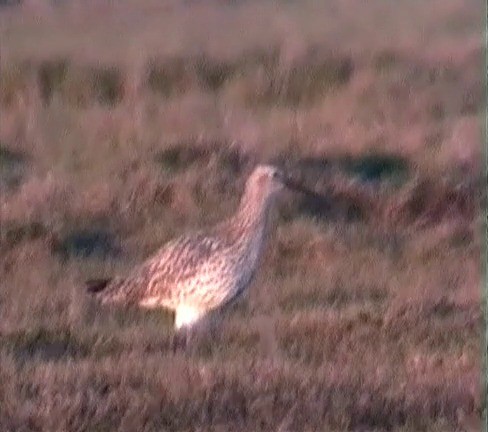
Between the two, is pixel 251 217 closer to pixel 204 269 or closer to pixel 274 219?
pixel 204 269

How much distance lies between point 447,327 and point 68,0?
68.7ft

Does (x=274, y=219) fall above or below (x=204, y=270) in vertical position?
below

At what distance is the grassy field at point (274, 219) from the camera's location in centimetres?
681

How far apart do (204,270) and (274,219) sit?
290cm

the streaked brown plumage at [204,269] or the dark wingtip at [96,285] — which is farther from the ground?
the streaked brown plumage at [204,269]

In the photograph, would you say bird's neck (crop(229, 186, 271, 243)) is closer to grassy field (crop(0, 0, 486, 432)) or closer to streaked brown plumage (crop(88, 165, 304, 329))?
streaked brown plumage (crop(88, 165, 304, 329))

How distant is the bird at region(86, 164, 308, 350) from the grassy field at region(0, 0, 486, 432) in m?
0.13

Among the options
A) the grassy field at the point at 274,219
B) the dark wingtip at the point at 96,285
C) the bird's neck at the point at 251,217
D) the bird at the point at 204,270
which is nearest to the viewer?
the grassy field at the point at 274,219

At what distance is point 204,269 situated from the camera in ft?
26.8

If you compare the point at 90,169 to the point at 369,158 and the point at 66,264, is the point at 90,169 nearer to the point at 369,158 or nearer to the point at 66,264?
the point at 369,158

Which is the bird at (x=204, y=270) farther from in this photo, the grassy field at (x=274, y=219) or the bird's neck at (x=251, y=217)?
the grassy field at (x=274, y=219)

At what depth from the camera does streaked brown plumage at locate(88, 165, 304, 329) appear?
8.12m

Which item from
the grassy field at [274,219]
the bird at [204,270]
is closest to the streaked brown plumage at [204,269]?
the bird at [204,270]

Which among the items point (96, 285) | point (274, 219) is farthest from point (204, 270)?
point (274, 219)
